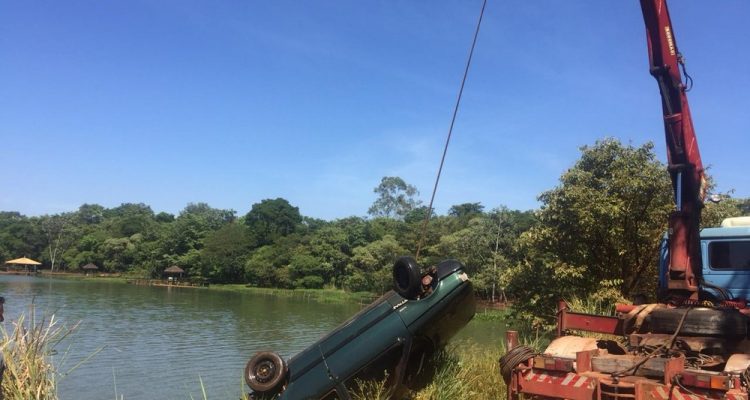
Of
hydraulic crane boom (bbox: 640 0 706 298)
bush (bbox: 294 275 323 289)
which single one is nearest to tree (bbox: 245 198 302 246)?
bush (bbox: 294 275 323 289)

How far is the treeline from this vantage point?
16.1 metres

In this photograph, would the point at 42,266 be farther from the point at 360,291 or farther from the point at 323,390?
the point at 323,390

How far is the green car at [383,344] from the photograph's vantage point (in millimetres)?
5875

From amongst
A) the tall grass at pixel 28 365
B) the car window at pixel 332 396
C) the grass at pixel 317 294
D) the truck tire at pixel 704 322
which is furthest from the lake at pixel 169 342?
the grass at pixel 317 294

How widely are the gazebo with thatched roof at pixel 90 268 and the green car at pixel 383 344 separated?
322 feet

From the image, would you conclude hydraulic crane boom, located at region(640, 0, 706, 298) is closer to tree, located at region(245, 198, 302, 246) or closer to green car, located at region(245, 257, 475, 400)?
green car, located at region(245, 257, 475, 400)

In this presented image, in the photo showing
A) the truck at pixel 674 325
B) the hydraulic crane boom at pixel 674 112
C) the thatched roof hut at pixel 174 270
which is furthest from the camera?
the thatched roof hut at pixel 174 270

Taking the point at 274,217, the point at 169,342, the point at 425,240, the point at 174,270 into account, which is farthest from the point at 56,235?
the point at 169,342

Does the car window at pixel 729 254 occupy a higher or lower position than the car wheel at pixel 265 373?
higher

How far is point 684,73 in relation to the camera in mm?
8734

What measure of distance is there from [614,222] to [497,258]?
88.3 ft

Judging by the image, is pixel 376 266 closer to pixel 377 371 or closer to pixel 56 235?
pixel 377 371

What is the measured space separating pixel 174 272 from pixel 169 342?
6453 cm

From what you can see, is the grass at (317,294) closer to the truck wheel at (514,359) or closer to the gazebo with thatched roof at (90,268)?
the gazebo with thatched roof at (90,268)
